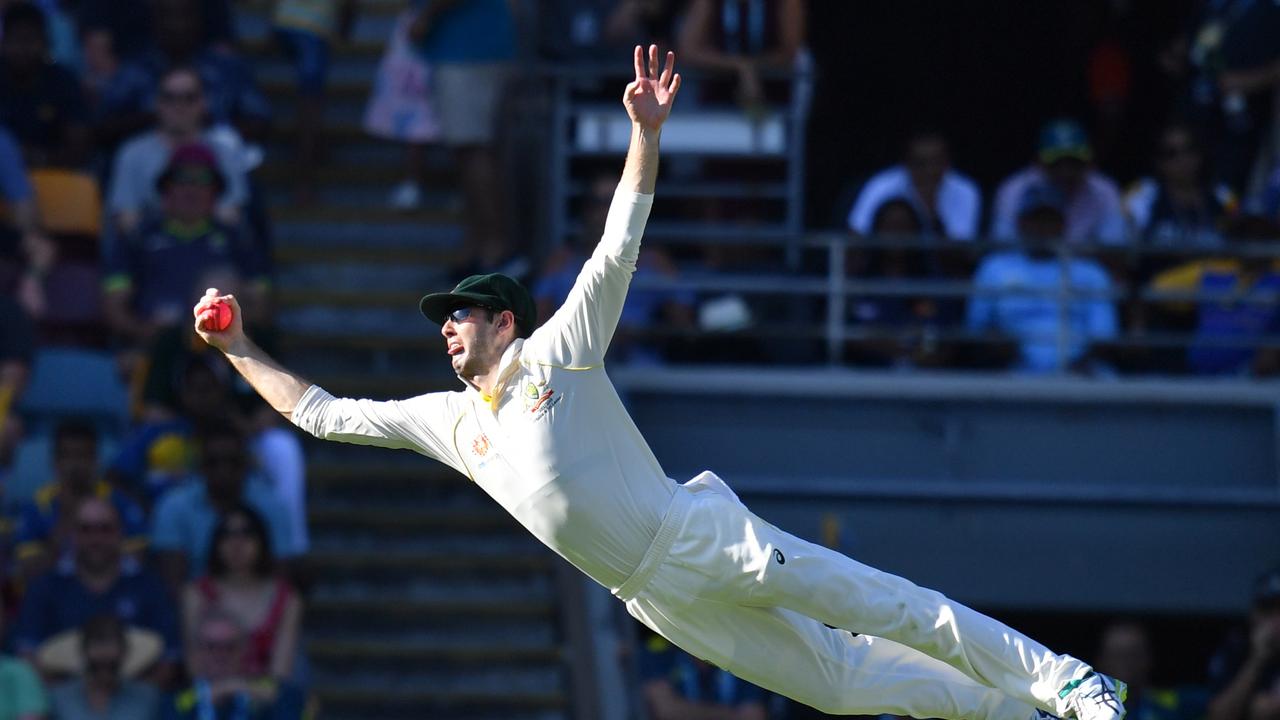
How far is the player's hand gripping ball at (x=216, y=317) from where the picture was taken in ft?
25.7

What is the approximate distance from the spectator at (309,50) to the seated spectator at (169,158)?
1.27 metres

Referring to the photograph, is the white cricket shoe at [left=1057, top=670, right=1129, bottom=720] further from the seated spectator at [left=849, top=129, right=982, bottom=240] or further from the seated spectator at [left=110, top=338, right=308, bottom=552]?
the seated spectator at [left=849, top=129, right=982, bottom=240]

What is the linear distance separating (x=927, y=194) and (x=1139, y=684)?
2.90m

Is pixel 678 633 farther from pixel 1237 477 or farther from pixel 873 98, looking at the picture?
pixel 873 98

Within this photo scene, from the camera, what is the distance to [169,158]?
1220 centimetres

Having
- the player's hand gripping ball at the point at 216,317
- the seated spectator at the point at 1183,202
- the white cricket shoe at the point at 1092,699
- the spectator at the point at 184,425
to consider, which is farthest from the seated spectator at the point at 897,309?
the player's hand gripping ball at the point at 216,317

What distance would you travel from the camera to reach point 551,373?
7523 mm

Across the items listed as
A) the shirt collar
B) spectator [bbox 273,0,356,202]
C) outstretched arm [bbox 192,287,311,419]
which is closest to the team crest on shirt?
the shirt collar

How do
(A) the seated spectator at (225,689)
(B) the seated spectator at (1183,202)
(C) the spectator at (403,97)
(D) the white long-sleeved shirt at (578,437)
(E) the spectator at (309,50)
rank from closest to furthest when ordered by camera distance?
(D) the white long-sleeved shirt at (578,437) < (A) the seated spectator at (225,689) < (B) the seated spectator at (1183,202) < (C) the spectator at (403,97) < (E) the spectator at (309,50)

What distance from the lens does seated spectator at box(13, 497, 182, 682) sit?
10852 millimetres

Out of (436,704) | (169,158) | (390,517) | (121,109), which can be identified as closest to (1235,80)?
(390,517)

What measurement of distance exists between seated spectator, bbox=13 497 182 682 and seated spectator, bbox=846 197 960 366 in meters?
3.94

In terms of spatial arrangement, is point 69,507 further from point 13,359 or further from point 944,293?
point 944,293

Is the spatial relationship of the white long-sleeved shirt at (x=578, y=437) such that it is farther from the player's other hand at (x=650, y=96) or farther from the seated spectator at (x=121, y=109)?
the seated spectator at (x=121, y=109)
